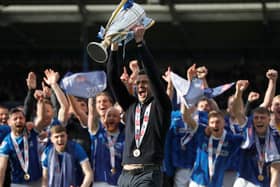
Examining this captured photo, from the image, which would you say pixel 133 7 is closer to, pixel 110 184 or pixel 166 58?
pixel 110 184

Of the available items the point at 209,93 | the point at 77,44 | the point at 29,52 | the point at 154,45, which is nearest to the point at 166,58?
the point at 154,45

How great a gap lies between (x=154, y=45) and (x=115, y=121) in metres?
10.3

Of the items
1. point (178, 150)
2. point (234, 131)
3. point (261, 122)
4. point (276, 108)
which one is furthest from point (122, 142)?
point (276, 108)

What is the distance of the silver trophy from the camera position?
234 inches

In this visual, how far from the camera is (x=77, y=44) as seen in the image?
18609 mm

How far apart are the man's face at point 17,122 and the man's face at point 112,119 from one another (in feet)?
3.40

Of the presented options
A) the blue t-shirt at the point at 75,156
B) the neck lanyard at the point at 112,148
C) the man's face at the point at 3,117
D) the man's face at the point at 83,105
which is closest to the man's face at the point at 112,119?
the neck lanyard at the point at 112,148

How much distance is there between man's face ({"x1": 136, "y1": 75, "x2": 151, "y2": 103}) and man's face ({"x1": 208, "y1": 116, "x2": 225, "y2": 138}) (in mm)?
2133

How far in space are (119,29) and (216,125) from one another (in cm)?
261

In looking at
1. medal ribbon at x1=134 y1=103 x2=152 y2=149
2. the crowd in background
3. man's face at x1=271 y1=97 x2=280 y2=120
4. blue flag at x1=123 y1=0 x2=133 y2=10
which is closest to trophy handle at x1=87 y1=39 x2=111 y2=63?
blue flag at x1=123 y1=0 x2=133 y2=10

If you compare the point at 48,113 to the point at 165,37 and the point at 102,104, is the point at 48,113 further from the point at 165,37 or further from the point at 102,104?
the point at 165,37

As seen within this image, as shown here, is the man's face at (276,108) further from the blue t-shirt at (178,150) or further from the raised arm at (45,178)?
the raised arm at (45,178)

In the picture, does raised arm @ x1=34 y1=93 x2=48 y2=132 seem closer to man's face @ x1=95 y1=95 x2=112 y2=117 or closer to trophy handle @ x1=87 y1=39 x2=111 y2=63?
man's face @ x1=95 y1=95 x2=112 y2=117

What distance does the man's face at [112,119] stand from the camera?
8.20 meters
